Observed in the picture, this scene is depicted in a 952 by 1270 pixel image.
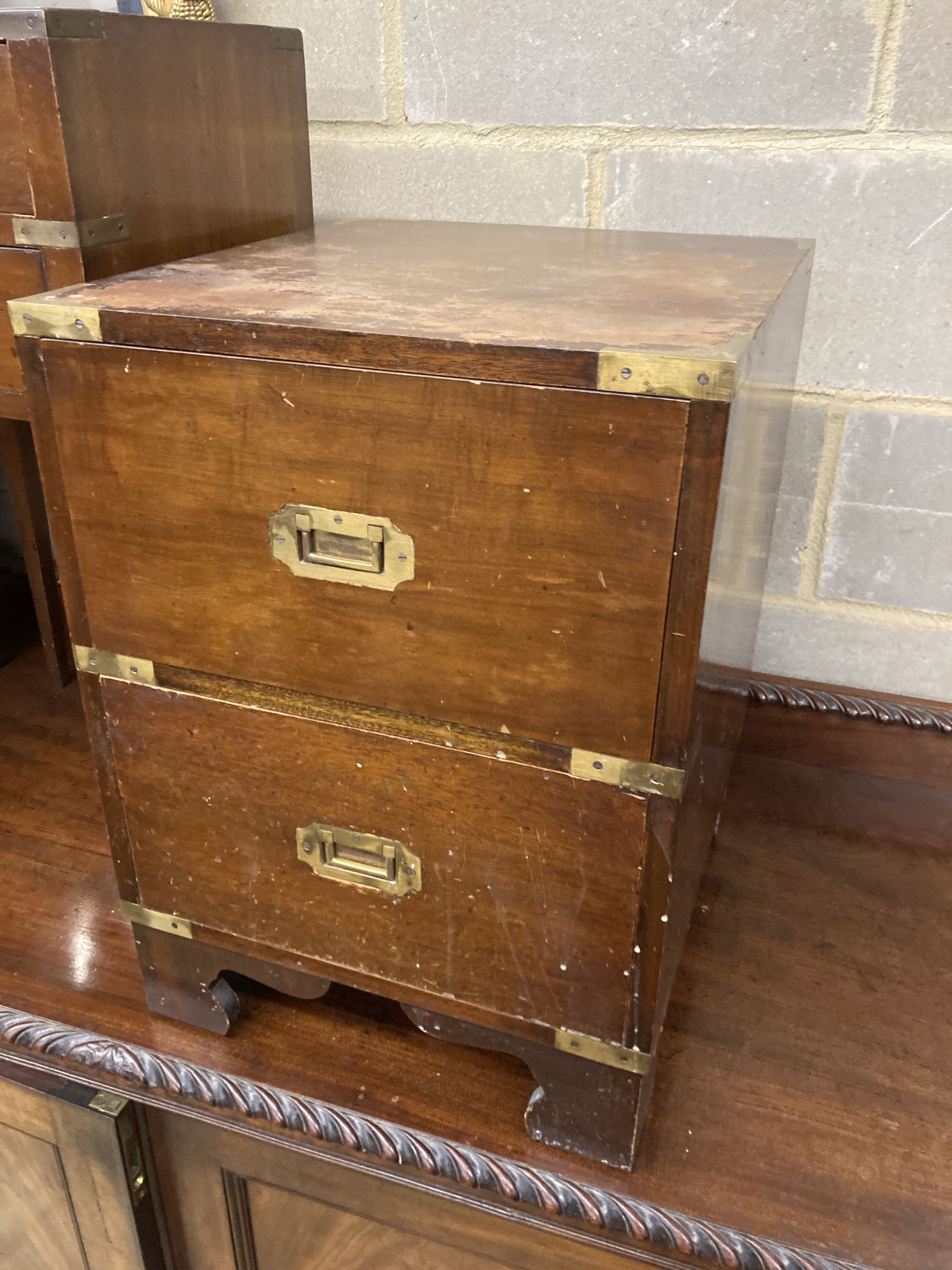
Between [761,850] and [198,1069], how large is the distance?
55cm

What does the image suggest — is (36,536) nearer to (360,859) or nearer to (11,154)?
(11,154)

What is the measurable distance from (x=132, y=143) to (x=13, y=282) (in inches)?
5.2

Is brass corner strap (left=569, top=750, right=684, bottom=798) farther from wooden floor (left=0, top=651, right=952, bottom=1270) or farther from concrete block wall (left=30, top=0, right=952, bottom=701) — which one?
concrete block wall (left=30, top=0, right=952, bottom=701)

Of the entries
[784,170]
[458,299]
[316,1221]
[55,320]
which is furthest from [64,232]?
[316,1221]

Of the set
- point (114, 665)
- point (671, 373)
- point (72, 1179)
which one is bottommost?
point (72, 1179)

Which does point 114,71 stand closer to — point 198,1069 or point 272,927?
point 272,927

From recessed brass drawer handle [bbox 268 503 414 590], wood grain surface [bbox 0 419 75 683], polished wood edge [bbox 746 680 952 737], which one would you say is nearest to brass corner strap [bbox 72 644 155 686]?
recessed brass drawer handle [bbox 268 503 414 590]

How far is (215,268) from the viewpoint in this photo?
0.70m

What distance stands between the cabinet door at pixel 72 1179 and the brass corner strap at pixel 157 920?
0.41 feet

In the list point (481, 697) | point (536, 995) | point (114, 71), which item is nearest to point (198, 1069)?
point (536, 995)

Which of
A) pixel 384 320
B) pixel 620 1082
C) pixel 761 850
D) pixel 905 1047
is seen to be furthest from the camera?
pixel 761 850

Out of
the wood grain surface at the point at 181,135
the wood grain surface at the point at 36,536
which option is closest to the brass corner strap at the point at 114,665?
the wood grain surface at the point at 181,135

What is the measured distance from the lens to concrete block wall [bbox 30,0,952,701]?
2.88ft

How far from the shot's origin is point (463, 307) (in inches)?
22.9
